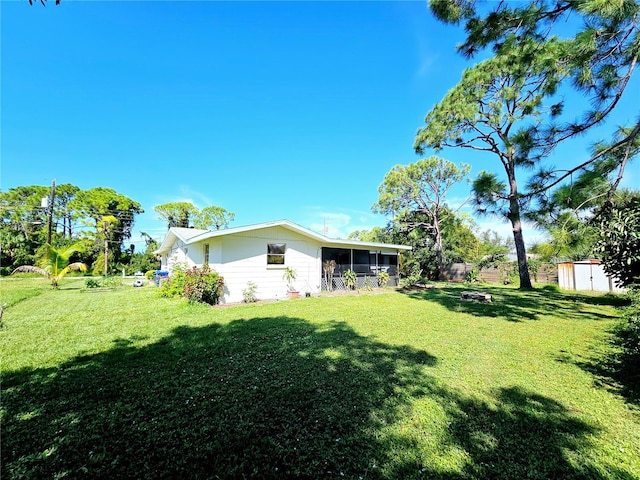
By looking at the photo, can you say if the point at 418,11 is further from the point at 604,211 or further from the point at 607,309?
the point at 607,309

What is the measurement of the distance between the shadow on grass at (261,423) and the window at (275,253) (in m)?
7.27

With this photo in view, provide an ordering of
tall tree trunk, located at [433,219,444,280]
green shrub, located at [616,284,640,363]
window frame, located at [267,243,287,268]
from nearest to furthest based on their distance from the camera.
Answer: green shrub, located at [616,284,640,363] < window frame, located at [267,243,287,268] < tall tree trunk, located at [433,219,444,280]

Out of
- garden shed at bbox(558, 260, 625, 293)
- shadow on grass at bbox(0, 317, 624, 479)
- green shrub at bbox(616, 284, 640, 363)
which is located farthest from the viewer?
garden shed at bbox(558, 260, 625, 293)

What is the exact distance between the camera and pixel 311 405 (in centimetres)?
287

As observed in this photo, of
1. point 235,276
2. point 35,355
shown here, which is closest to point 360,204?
point 235,276

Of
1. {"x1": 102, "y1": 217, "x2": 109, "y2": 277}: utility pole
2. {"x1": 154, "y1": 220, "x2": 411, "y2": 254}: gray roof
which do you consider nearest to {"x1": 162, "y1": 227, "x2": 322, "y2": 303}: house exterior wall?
{"x1": 154, "y1": 220, "x2": 411, "y2": 254}: gray roof

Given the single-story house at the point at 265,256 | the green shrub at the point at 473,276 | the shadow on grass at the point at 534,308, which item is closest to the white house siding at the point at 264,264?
the single-story house at the point at 265,256

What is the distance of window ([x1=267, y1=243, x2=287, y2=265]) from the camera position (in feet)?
37.3

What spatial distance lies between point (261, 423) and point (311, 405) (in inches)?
22.9

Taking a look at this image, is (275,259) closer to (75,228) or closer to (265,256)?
(265,256)

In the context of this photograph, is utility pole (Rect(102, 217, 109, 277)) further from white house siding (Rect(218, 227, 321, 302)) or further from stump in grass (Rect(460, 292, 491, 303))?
stump in grass (Rect(460, 292, 491, 303))

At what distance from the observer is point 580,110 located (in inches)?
181

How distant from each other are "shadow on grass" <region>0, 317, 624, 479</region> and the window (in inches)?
286

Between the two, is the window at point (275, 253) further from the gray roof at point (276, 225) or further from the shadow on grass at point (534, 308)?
the shadow on grass at point (534, 308)
